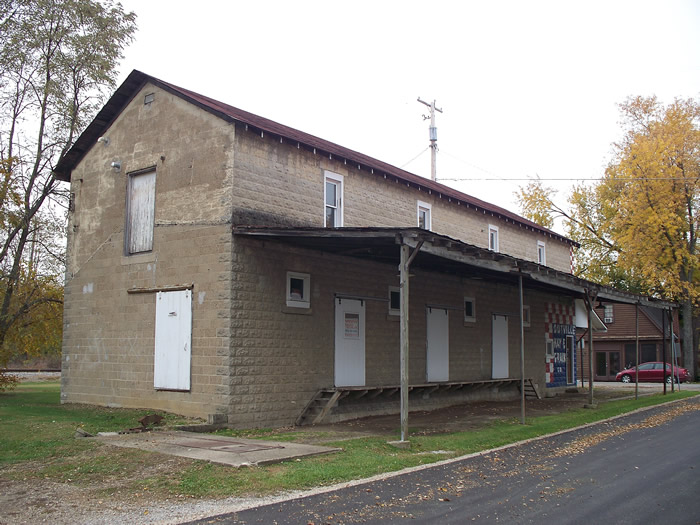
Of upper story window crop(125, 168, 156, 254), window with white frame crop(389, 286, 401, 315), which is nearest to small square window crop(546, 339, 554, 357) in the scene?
Answer: window with white frame crop(389, 286, 401, 315)

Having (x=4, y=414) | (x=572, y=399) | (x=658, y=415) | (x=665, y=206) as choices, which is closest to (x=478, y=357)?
(x=572, y=399)

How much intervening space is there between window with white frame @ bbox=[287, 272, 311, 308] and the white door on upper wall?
9.88m

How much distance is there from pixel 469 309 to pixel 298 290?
8508 mm

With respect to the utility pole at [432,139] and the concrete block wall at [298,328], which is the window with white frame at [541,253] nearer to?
the utility pole at [432,139]

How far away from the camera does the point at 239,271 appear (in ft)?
45.6

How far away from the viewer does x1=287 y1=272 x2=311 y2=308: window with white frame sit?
1498cm

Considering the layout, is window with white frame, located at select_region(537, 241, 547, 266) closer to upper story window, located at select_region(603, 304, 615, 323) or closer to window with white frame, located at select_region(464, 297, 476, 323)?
window with white frame, located at select_region(464, 297, 476, 323)

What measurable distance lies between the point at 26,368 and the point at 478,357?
4521 centimetres

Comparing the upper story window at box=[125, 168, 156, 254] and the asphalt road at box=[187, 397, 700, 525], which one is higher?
the upper story window at box=[125, 168, 156, 254]

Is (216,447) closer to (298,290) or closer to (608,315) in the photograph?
(298,290)

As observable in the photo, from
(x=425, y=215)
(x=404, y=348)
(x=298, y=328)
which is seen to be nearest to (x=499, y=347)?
(x=425, y=215)

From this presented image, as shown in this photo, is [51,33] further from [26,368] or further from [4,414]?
[26,368]

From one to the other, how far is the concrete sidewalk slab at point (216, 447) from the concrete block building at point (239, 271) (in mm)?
1715

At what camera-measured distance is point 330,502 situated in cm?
739
